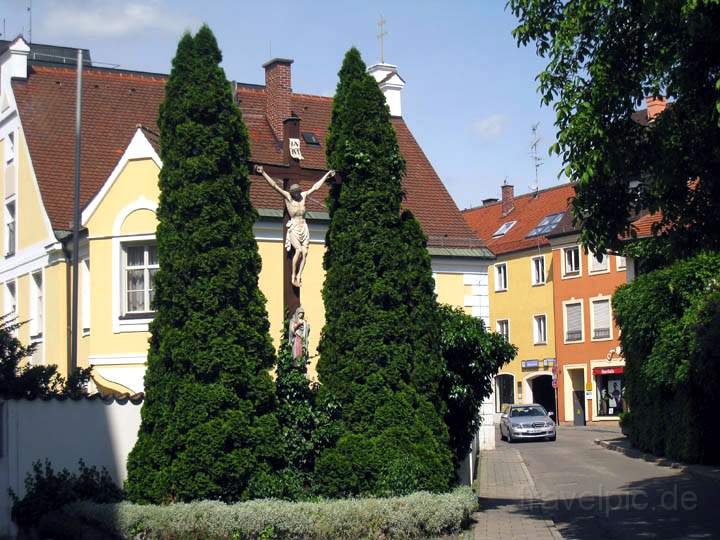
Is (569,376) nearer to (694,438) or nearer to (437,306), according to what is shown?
(694,438)

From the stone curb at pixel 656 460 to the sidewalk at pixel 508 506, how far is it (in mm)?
3726

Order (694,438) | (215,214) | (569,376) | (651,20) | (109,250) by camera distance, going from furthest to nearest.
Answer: (569,376) < (694,438) < (109,250) < (215,214) < (651,20)

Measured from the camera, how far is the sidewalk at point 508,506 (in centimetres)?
1510

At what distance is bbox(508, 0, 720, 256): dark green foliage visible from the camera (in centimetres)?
1334

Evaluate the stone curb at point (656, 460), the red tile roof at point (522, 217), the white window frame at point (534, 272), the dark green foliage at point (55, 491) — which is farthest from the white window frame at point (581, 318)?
the dark green foliage at point (55, 491)

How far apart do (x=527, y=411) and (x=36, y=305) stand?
21213 mm

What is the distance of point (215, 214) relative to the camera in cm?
1522

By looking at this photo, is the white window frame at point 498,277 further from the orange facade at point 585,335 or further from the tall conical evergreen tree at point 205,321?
the tall conical evergreen tree at point 205,321

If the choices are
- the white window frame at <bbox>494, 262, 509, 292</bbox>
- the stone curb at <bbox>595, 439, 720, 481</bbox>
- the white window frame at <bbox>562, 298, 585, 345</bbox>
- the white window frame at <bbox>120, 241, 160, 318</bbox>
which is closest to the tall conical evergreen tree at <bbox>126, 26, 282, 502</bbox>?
the white window frame at <bbox>120, 241, 160, 318</bbox>

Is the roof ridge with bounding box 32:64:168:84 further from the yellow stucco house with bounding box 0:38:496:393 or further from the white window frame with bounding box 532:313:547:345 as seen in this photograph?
the white window frame with bounding box 532:313:547:345

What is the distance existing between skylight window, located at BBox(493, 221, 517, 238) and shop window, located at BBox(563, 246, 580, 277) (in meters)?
7.66

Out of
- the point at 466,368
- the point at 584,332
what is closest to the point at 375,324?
the point at 466,368

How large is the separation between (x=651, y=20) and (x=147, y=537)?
29.0 ft

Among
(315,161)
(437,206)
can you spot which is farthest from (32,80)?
(437,206)
